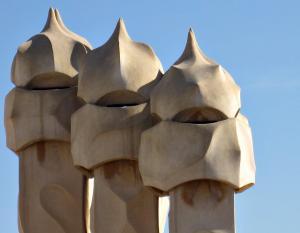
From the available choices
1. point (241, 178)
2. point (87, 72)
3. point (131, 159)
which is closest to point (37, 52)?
point (87, 72)

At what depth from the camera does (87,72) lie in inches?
792

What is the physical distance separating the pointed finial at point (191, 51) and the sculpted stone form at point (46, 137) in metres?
2.17

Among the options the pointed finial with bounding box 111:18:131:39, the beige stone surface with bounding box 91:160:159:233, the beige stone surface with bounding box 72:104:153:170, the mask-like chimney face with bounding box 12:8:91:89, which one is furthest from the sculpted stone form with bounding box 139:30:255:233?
the mask-like chimney face with bounding box 12:8:91:89

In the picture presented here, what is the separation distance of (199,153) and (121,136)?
1.66 m

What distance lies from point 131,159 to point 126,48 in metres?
1.68

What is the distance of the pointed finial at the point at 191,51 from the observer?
1934cm

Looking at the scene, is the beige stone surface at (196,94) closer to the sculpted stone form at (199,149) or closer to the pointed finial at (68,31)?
the sculpted stone form at (199,149)

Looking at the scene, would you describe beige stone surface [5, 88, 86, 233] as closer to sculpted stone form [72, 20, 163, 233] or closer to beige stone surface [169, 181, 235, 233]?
sculpted stone form [72, 20, 163, 233]

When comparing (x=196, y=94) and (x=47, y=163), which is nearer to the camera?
(x=196, y=94)

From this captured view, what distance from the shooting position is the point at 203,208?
18391 millimetres

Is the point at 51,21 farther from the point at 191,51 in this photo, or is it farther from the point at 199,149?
the point at 199,149

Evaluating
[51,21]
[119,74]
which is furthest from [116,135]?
[51,21]

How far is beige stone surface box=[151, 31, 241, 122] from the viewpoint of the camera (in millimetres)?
18594

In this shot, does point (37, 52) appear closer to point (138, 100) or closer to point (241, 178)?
point (138, 100)
